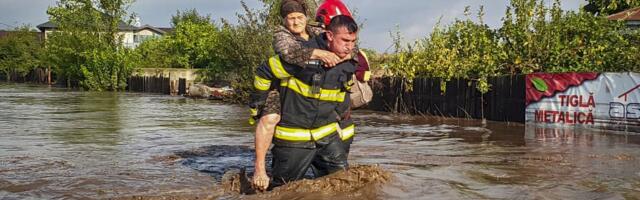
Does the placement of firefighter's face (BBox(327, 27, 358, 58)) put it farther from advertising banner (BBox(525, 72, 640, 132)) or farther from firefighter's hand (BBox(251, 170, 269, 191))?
advertising banner (BBox(525, 72, 640, 132))

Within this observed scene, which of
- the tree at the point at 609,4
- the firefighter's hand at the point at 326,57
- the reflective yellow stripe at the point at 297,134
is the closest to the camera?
the firefighter's hand at the point at 326,57

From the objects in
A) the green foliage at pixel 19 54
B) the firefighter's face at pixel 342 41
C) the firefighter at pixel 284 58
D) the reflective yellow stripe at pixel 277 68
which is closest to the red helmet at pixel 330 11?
the firefighter at pixel 284 58

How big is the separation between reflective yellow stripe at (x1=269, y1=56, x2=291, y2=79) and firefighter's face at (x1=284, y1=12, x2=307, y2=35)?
1.21ft

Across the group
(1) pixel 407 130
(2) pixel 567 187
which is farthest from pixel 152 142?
(2) pixel 567 187

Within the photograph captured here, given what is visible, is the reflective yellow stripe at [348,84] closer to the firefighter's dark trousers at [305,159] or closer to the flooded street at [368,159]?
the firefighter's dark trousers at [305,159]

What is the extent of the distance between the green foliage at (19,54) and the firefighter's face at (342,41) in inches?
2923

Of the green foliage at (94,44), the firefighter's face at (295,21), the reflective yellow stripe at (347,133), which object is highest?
the green foliage at (94,44)

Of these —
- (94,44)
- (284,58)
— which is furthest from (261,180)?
(94,44)

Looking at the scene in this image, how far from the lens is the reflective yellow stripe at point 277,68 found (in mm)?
4965

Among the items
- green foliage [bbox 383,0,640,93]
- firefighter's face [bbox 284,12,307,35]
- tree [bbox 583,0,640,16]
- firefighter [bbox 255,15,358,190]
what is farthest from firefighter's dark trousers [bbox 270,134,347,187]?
tree [bbox 583,0,640,16]

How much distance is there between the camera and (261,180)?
519 cm

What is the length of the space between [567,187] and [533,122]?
9581mm

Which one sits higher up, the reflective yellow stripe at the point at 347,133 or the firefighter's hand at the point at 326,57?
the firefighter's hand at the point at 326,57

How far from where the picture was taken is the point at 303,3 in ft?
17.5
